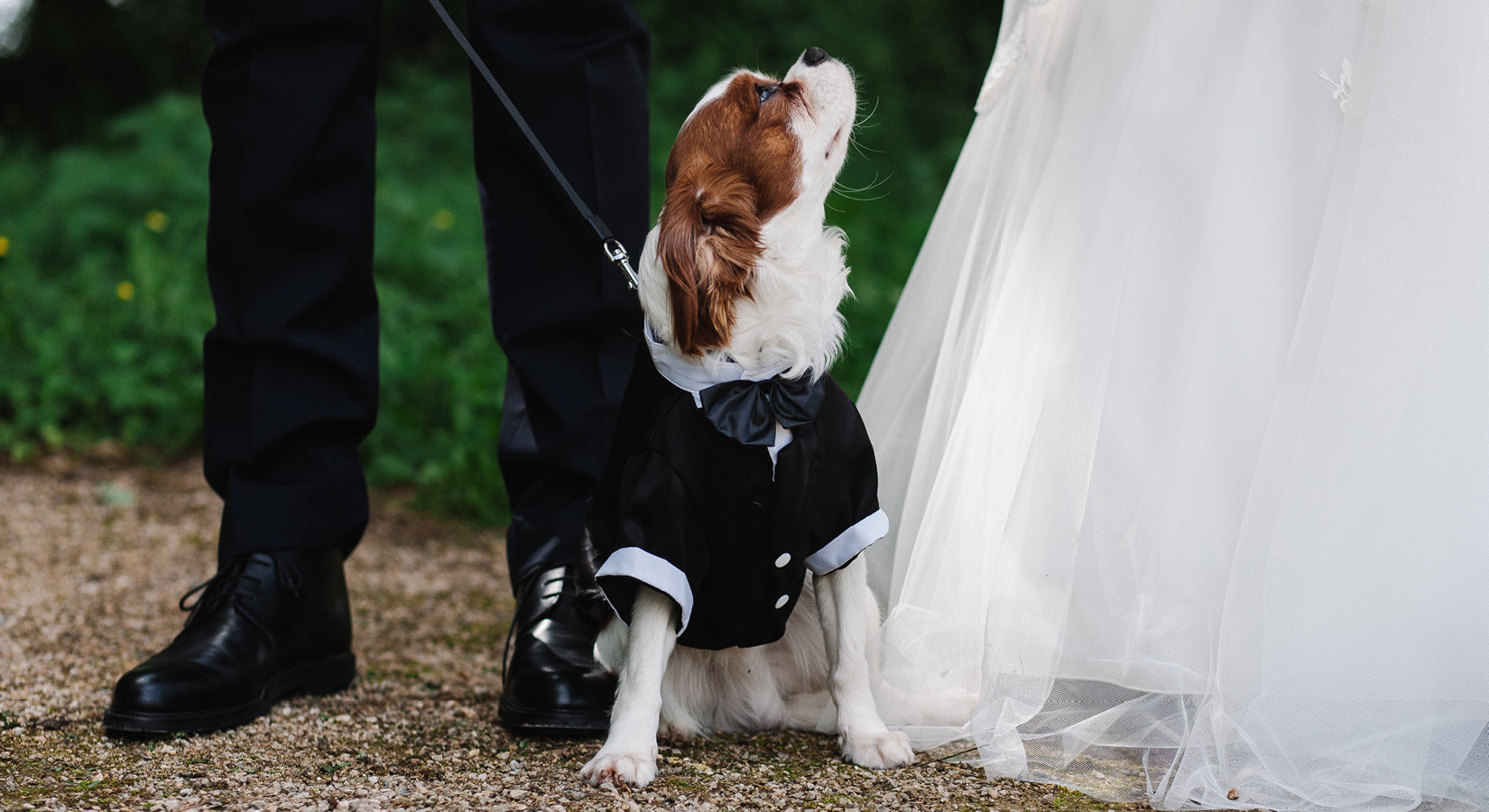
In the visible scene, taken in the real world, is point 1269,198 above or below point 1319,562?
above

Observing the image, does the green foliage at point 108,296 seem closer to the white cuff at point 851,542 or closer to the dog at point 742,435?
the dog at point 742,435

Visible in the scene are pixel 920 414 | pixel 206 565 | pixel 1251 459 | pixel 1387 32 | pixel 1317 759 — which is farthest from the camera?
pixel 206 565

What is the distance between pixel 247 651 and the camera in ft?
6.67

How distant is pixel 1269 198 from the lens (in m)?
1.87

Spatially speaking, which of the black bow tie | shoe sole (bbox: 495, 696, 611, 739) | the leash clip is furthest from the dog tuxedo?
shoe sole (bbox: 495, 696, 611, 739)

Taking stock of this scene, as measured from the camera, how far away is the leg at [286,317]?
2.12 meters

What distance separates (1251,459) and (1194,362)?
170mm

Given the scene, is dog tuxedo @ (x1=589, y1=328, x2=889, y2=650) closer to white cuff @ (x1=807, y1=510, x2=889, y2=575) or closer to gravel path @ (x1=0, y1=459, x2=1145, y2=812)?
white cuff @ (x1=807, y1=510, x2=889, y2=575)

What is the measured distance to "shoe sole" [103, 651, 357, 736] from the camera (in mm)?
1896

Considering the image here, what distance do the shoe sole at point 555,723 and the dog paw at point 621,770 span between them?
210mm

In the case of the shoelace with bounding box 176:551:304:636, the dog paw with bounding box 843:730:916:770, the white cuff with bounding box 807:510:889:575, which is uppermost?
the white cuff with bounding box 807:510:889:575

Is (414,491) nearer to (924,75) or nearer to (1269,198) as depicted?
(1269,198)

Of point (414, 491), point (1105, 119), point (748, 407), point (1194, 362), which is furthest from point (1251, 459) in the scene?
point (414, 491)

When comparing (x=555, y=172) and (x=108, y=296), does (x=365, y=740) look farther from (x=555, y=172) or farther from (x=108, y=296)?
(x=108, y=296)
